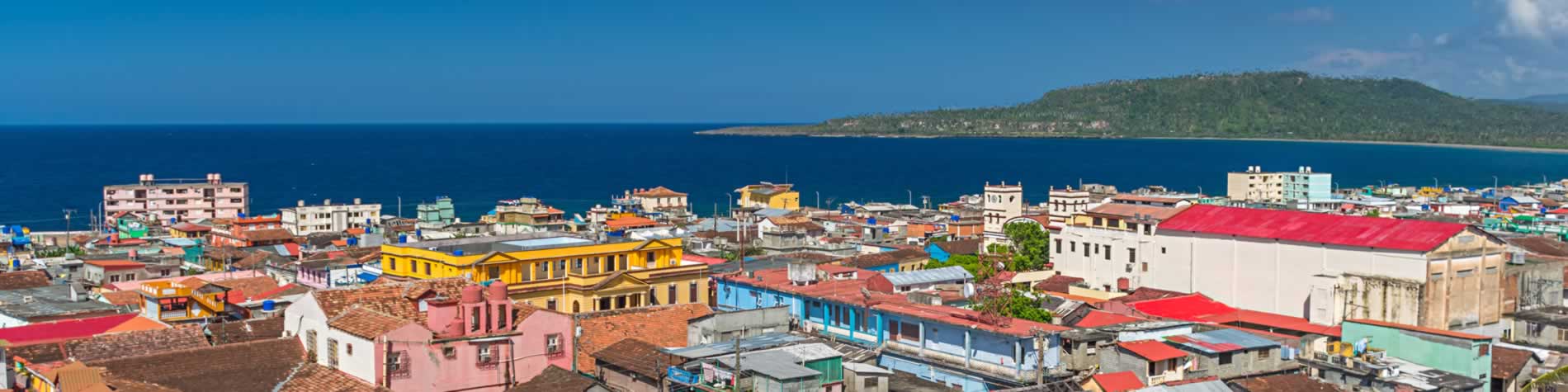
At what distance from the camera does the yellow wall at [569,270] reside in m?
33.5

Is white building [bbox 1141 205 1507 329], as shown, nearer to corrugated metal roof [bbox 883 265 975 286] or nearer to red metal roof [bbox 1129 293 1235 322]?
red metal roof [bbox 1129 293 1235 322]

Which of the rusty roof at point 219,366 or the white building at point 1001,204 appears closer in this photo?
the rusty roof at point 219,366

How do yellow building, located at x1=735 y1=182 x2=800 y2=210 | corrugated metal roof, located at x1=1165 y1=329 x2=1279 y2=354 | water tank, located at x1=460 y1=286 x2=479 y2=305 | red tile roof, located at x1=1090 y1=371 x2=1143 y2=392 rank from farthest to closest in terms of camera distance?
yellow building, located at x1=735 y1=182 x2=800 y2=210 < corrugated metal roof, located at x1=1165 y1=329 x2=1279 y2=354 < red tile roof, located at x1=1090 y1=371 x2=1143 y2=392 < water tank, located at x1=460 y1=286 x2=479 y2=305

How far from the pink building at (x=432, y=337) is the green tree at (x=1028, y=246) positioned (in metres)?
29.4

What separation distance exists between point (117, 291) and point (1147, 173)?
173187 mm

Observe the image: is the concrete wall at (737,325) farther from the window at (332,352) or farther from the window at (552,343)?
the window at (332,352)

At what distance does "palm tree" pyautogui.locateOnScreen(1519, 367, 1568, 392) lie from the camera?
29422mm

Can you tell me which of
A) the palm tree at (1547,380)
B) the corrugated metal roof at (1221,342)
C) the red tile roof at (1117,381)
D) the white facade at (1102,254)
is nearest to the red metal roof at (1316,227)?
the white facade at (1102,254)

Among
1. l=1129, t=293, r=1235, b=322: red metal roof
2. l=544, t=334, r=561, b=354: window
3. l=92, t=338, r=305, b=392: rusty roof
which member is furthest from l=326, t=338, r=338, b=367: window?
l=1129, t=293, r=1235, b=322: red metal roof

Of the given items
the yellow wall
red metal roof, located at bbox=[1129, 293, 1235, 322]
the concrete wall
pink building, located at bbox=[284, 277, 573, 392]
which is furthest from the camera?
red metal roof, located at bbox=[1129, 293, 1235, 322]

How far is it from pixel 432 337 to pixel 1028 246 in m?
35.5

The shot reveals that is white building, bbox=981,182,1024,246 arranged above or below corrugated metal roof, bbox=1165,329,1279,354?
above

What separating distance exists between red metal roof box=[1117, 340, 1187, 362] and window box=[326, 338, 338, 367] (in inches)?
566

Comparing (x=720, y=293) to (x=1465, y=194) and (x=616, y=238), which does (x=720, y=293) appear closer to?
(x=616, y=238)
